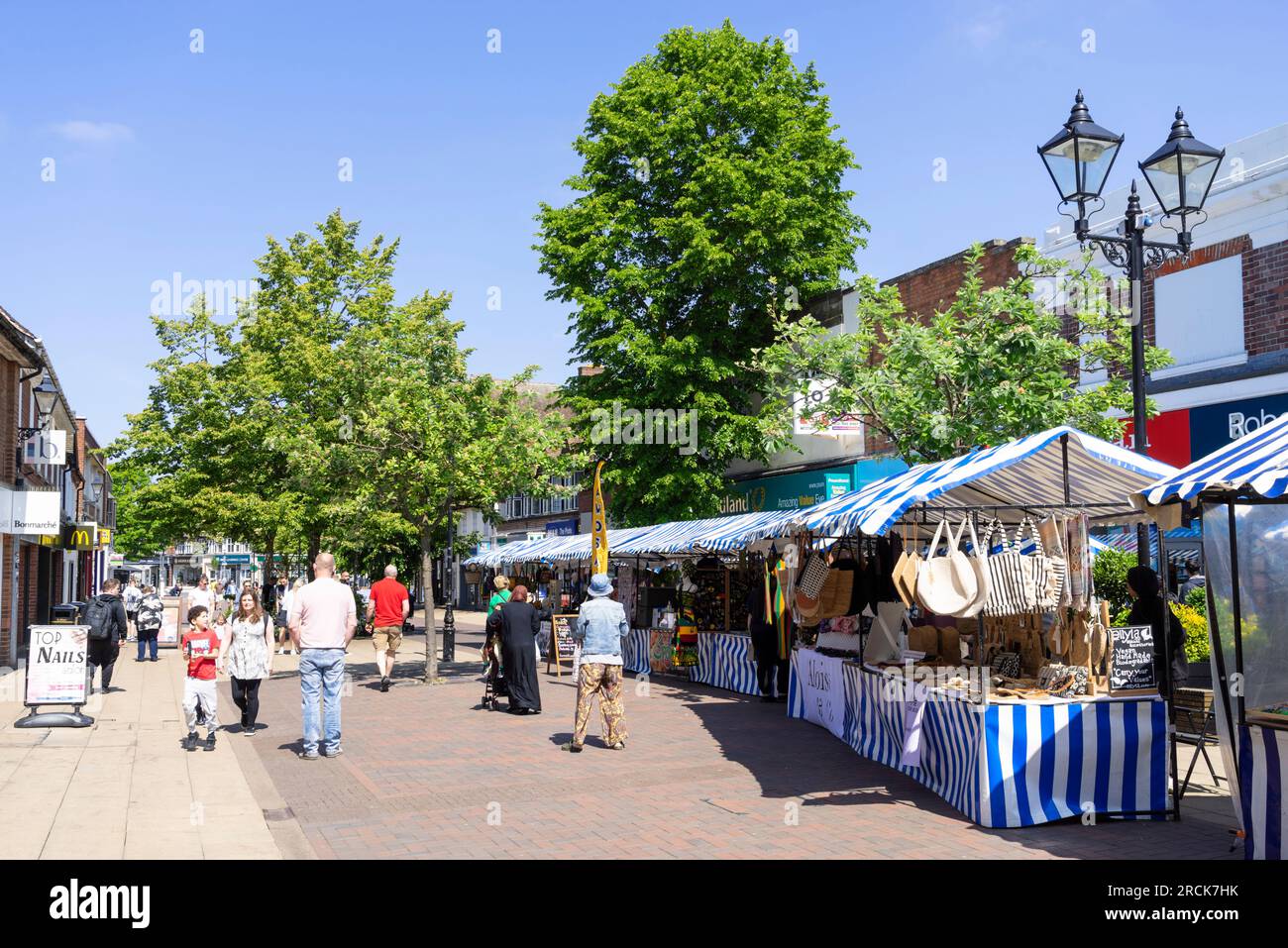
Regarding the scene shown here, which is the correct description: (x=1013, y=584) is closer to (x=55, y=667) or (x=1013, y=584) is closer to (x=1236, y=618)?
(x=1236, y=618)

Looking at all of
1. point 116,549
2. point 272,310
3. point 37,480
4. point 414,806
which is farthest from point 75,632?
point 116,549

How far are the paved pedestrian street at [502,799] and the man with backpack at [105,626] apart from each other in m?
2.20

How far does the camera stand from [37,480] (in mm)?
24953

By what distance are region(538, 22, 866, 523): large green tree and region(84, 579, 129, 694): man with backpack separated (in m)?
11.1

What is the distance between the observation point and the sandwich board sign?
12805 mm

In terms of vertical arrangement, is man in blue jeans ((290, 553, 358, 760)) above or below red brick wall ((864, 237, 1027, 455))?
below

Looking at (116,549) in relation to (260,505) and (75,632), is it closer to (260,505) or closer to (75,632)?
(260,505)

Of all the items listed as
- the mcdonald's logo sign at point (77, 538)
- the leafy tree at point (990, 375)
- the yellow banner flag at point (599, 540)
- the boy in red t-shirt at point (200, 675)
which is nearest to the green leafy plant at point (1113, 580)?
the leafy tree at point (990, 375)

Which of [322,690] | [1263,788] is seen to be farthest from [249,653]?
[1263,788]

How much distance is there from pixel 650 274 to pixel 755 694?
11.8 m

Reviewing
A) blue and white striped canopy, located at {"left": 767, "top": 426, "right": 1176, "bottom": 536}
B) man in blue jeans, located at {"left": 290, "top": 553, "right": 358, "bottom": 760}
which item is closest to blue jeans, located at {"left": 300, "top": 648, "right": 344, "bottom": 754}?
man in blue jeans, located at {"left": 290, "top": 553, "right": 358, "bottom": 760}

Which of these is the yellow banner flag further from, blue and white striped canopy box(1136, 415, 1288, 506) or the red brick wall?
blue and white striped canopy box(1136, 415, 1288, 506)

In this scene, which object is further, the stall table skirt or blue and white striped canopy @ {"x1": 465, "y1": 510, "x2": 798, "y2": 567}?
blue and white striped canopy @ {"x1": 465, "y1": 510, "x2": 798, "y2": 567}

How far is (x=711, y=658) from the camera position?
59.7ft
